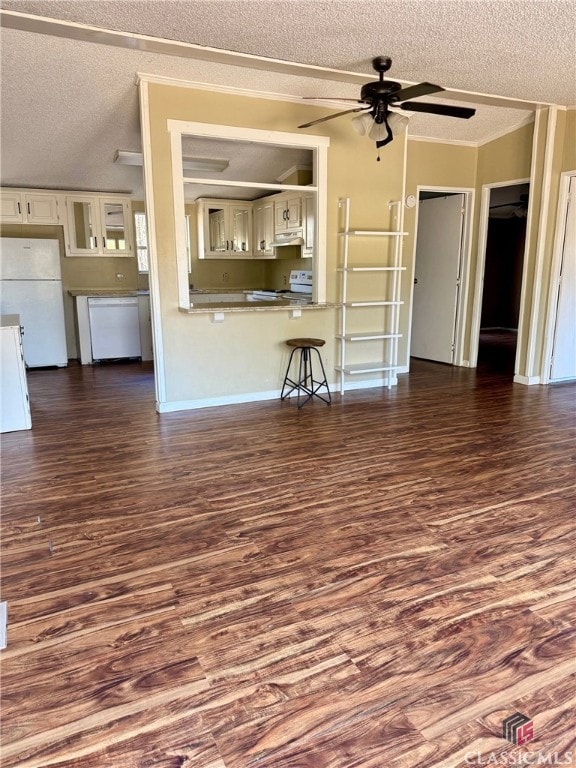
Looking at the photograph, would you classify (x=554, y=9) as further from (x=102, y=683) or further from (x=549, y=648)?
(x=102, y=683)

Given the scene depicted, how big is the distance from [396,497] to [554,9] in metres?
3.09

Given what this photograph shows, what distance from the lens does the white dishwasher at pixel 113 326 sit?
681 centimetres

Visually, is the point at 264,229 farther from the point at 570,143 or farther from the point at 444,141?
the point at 570,143

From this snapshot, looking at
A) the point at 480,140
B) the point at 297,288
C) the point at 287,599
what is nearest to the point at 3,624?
the point at 287,599

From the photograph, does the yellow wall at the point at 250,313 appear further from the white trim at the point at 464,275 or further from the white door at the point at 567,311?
the white door at the point at 567,311

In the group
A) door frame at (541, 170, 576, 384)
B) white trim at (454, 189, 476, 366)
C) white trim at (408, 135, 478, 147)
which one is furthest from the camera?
white trim at (454, 189, 476, 366)

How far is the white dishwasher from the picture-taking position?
268 inches

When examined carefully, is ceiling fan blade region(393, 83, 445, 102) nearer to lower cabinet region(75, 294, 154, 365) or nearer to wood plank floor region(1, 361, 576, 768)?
wood plank floor region(1, 361, 576, 768)

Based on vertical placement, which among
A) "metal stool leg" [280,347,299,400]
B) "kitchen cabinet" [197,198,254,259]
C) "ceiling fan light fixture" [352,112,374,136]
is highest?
"ceiling fan light fixture" [352,112,374,136]

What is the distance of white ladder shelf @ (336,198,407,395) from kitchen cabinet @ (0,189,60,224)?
411 cm

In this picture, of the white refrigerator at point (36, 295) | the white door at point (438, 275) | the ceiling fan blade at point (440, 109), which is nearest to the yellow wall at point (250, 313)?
the ceiling fan blade at point (440, 109)

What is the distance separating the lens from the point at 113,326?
6926 mm

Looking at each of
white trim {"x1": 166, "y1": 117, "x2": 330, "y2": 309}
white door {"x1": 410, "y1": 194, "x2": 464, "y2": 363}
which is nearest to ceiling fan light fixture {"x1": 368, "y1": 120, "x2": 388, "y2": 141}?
white trim {"x1": 166, "y1": 117, "x2": 330, "y2": 309}

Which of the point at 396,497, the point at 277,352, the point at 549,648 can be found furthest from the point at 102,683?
the point at 277,352
